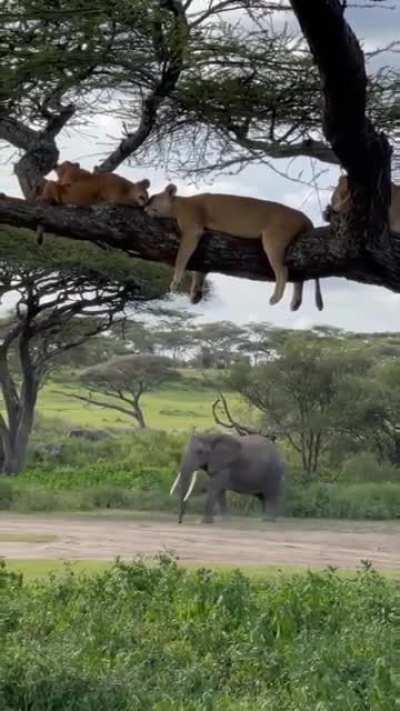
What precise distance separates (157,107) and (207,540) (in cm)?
872

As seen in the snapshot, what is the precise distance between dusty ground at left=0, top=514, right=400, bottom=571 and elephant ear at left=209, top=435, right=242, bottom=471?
79 centimetres

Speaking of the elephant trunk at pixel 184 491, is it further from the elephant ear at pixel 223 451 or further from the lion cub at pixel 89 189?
the lion cub at pixel 89 189

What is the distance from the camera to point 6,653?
702 centimetres

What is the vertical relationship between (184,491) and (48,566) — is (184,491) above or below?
above

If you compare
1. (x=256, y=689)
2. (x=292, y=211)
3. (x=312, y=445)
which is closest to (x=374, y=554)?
(x=256, y=689)

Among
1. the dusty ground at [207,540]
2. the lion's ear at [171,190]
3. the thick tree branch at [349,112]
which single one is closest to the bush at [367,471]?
the dusty ground at [207,540]

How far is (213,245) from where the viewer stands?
5.84m

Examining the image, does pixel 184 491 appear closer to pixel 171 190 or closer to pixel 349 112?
pixel 171 190

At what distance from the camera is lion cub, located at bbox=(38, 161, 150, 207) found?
595 centimetres

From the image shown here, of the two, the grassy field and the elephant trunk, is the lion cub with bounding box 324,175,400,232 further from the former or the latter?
the grassy field

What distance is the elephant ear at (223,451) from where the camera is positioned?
20.1m

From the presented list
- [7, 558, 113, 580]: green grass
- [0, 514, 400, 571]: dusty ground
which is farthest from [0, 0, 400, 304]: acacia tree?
[0, 514, 400, 571]: dusty ground

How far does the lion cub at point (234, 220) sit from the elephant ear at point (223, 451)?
1380cm

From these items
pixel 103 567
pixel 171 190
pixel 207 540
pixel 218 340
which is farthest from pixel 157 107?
pixel 218 340
